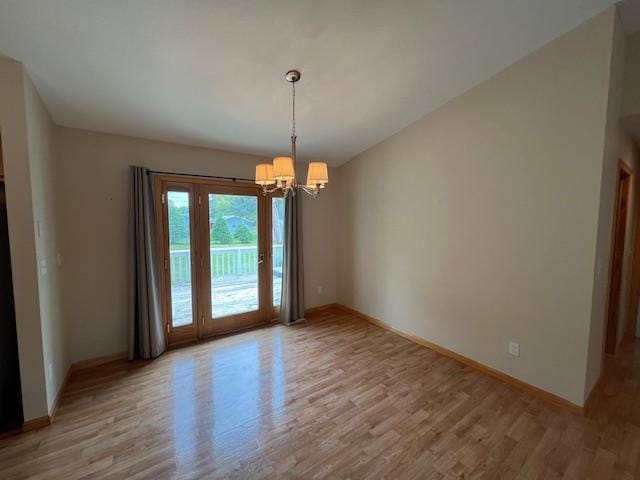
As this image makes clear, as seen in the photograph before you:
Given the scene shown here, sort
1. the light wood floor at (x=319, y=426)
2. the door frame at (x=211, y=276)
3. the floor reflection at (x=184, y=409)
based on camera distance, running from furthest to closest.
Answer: the door frame at (x=211, y=276) → the floor reflection at (x=184, y=409) → the light wood floor at (x=319, y=426)

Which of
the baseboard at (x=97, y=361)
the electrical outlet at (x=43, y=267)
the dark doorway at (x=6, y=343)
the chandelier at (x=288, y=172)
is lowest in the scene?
the baseboard at (x=97, y=361)

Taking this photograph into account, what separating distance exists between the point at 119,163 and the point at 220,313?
2148 mm

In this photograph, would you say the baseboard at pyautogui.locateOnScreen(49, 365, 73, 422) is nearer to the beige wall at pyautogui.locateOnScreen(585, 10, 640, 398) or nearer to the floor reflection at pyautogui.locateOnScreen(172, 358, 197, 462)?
the floor reflection at pyautogui.locateOnScreen(172, 358, 197, 462)

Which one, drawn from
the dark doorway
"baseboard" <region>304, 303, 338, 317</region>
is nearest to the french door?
"baseboard" <region>304, 303, 338, 317</region>

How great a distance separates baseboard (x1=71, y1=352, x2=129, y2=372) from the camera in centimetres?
271

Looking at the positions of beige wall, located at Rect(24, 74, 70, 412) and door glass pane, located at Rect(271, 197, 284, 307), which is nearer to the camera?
beige wall, located at Rect(24, 74, 70, 412)

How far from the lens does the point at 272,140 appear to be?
3336 millimetres

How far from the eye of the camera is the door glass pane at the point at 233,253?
3.48 meters

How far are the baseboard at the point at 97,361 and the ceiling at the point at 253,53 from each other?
7.98ft

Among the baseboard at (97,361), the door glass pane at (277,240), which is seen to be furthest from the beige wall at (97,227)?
the door glass pane at (277,240)

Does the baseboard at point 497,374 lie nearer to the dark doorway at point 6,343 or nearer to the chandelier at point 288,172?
the chandelier at point 288,172

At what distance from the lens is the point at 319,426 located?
1946mm

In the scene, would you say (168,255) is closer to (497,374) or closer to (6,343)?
(6,343)

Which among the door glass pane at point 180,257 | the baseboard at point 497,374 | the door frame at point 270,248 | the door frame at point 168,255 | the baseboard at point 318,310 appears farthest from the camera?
the baseboard at point 318,310
